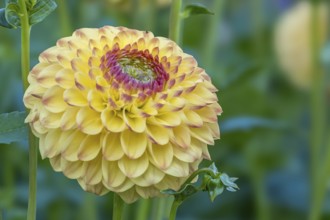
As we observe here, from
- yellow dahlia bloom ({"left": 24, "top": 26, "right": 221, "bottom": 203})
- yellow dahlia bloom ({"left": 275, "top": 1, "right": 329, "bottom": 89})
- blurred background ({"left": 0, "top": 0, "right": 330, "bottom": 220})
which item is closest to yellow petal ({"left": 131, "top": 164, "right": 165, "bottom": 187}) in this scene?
yellow dahlia bloom ({"left": 24, "top": 26, "right": 221, "bottom": 203})

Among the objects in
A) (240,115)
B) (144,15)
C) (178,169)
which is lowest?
(240,115)

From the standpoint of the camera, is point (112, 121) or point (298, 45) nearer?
point (112, 121)

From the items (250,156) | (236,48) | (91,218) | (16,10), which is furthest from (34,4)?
(236,48)

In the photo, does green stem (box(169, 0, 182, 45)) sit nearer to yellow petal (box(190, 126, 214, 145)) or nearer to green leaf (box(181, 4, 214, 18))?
green leaf (box(181, 4, 214, 18))

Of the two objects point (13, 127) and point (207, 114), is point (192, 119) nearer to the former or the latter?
point (207, 114)

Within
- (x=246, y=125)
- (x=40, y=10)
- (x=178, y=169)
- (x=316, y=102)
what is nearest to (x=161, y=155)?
(x=178, y=169)

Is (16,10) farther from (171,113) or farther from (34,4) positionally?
(171,113)

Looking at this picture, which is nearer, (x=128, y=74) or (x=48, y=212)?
(x=128, y=74)
